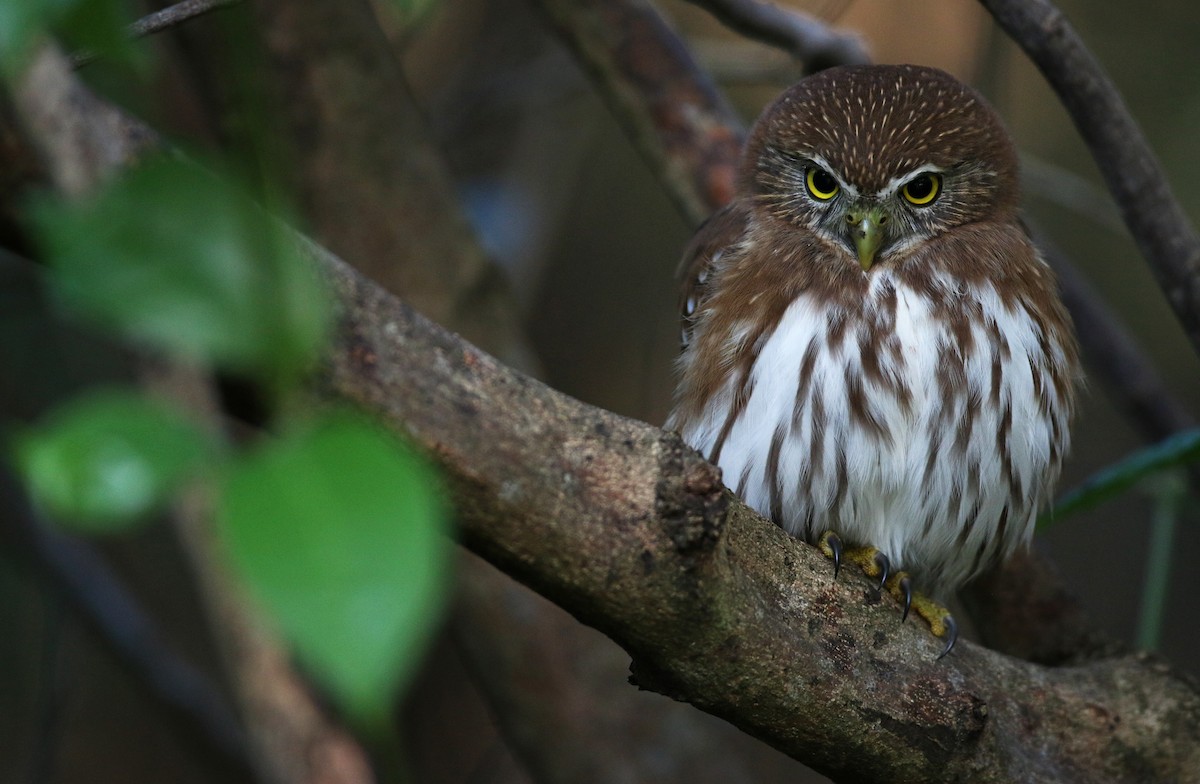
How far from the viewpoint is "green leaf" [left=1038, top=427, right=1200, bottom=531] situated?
8.61 ft

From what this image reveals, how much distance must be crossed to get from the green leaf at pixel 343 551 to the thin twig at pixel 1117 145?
229 centimetres

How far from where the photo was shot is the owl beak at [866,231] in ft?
8.97

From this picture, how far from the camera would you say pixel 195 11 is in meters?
1.54

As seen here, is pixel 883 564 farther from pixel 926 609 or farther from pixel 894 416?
pixel 894 416

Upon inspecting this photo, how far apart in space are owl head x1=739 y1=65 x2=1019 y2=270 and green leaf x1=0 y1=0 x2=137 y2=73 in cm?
223

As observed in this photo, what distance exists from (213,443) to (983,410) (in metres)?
2.25

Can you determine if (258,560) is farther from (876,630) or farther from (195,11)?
(876,630)

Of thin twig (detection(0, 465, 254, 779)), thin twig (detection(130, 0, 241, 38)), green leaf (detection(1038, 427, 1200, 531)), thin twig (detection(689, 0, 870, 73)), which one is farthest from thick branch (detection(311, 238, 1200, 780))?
thin twig (detection(0, 465, 254, 779))

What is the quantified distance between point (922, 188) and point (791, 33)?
2.99ft

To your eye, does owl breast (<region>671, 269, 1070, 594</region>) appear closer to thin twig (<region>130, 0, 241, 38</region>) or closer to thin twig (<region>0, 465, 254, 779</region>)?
thin twig (<region>130, 0, 241, 38</region>)

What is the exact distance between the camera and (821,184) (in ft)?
9.52

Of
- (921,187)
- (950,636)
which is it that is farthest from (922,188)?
(950,636)

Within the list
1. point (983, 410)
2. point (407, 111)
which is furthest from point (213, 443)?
point (407, 111)

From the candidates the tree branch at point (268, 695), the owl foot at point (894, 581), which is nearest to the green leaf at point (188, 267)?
the owl foot at point (894, 581)
